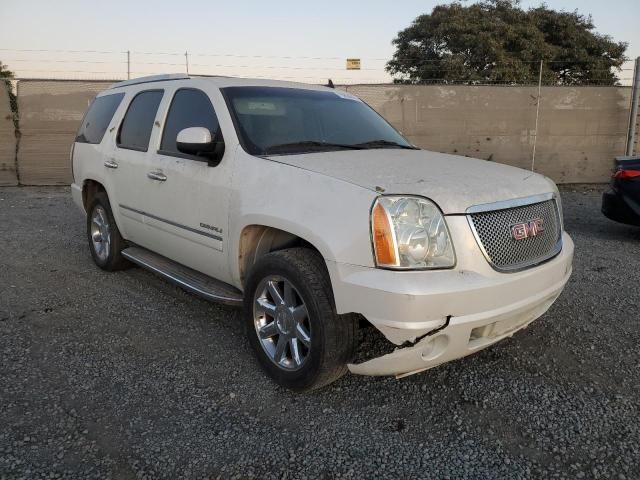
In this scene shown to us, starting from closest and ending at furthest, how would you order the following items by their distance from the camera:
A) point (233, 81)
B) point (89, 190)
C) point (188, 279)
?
point (188, 279) → point (233, 81) → point (89, 190)

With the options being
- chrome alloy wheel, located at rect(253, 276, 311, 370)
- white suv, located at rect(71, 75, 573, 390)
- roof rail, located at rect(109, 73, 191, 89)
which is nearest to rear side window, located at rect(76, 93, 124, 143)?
roof rail, located at rect(109, 73, 191, 89)

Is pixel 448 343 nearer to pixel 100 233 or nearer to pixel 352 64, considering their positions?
pixel 100 233

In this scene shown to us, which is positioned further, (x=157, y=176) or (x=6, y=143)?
(x=6, y=143)

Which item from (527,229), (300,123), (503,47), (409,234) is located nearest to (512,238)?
(527,229)

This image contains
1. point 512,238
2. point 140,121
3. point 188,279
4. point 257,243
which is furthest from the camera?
point 140,121

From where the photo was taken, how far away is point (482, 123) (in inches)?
468

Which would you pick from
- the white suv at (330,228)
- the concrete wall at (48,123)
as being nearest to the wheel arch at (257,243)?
the white suv at (330,228)

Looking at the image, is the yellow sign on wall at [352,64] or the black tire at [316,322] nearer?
the black tire at [316,322]

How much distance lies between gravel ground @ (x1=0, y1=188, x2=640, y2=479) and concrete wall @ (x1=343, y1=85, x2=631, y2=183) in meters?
7.97

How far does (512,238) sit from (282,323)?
4.37ft

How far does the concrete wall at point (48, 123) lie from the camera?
11.3 metres

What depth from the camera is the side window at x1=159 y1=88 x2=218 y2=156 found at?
3.77 m

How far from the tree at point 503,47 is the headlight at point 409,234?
2194 centimetres

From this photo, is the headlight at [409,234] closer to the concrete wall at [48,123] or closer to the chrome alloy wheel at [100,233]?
the chrome alloy wheel at [100,233]
